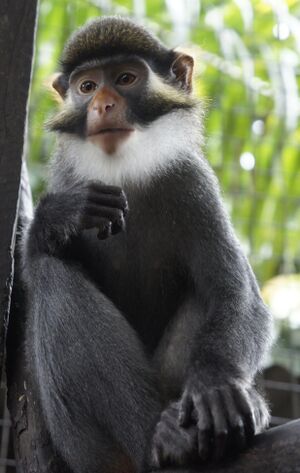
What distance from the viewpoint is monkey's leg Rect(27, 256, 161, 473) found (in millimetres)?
2928

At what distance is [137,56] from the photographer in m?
3.61

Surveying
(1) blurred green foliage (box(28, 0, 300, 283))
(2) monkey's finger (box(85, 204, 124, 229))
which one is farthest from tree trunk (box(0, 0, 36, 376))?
(1) blurred green foliage (box(28, 0, 300, 283))

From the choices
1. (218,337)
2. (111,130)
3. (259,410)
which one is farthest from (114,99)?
(259,410)

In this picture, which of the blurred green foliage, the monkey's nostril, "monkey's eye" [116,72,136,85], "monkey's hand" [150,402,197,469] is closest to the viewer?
"monkey's hand" [150,402,197,469]

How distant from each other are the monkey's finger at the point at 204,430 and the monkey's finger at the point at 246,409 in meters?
0.09

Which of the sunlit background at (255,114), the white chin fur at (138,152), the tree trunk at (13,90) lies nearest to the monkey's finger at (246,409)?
the tree trunk at (13,90)

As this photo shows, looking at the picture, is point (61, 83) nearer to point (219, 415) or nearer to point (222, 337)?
point (222, 337)

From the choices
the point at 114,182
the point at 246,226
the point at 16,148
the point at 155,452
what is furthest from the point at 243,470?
the point at 246,226

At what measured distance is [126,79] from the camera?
11.5ft

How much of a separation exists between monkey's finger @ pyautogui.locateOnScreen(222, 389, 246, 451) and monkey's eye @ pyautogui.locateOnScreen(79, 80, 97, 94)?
4.69 ft

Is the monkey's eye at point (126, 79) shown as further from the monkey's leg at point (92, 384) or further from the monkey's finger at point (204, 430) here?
the monkey's finger at point (204, 430)

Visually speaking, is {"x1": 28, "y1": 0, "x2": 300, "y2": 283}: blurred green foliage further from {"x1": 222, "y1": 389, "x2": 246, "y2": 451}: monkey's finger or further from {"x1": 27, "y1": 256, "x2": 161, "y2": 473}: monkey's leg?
{"x1": 222, "y1": 389, "x2": 246, "y2": 451}: monkey's finger

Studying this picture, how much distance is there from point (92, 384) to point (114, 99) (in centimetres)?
106

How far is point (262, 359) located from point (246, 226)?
9.58ft
